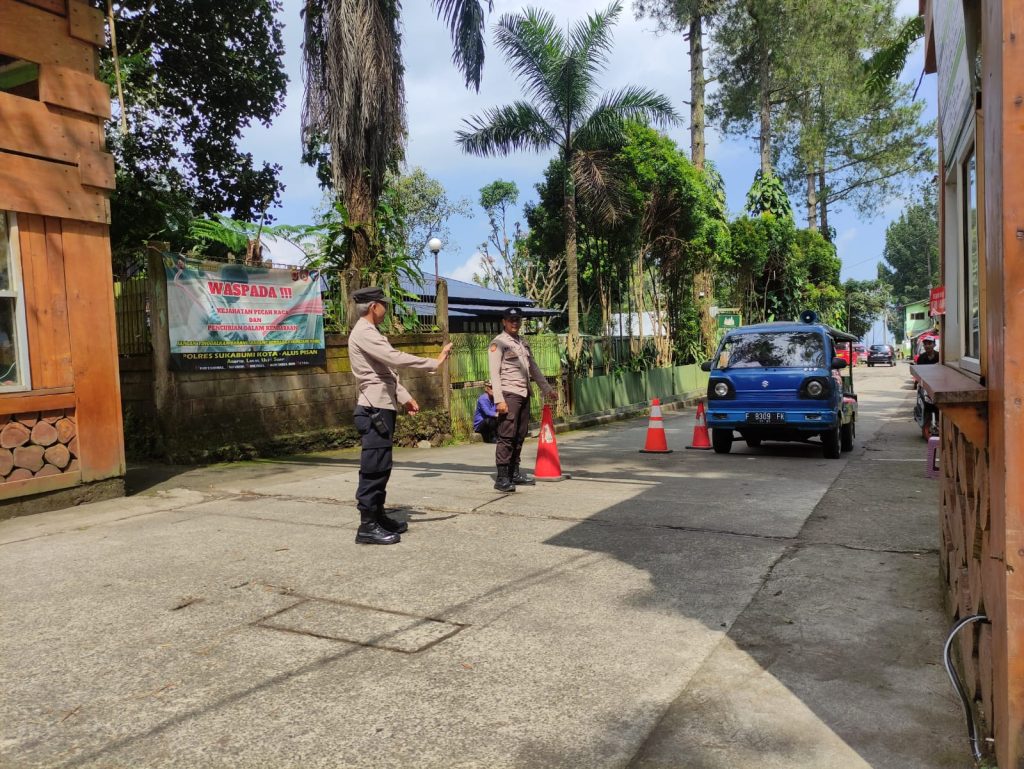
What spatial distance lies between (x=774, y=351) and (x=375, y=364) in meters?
7.19

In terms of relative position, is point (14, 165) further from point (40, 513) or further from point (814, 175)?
point (814, 175)

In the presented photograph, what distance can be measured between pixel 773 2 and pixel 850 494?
25.8 metres

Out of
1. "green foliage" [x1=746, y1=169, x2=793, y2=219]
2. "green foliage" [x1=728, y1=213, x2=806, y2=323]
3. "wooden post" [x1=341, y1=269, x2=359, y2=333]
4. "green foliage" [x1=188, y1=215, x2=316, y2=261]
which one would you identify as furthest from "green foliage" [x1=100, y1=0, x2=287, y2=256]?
"green foliage" [x1=746, y1=169, x2=793, y2=219]

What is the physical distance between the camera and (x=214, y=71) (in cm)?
2056

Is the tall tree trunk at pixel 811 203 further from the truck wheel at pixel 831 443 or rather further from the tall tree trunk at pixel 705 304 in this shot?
the truck wheel at pixel 831 443

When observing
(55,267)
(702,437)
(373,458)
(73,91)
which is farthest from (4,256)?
(702,437)

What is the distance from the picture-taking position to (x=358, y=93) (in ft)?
39.4

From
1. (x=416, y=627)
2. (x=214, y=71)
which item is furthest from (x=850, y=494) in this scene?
(x=214, y=71)

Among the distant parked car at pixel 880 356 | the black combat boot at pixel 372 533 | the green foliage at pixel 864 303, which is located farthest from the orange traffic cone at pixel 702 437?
the green foliage at pixel 864 303

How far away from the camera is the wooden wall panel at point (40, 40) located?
663 centimetres

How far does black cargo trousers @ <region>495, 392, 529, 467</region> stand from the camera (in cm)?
796

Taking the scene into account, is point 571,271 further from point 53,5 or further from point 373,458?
point 373,458

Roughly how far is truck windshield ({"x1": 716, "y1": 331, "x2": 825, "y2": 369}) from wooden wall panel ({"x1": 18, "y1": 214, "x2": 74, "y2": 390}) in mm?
8292

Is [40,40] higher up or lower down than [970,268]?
higher up
